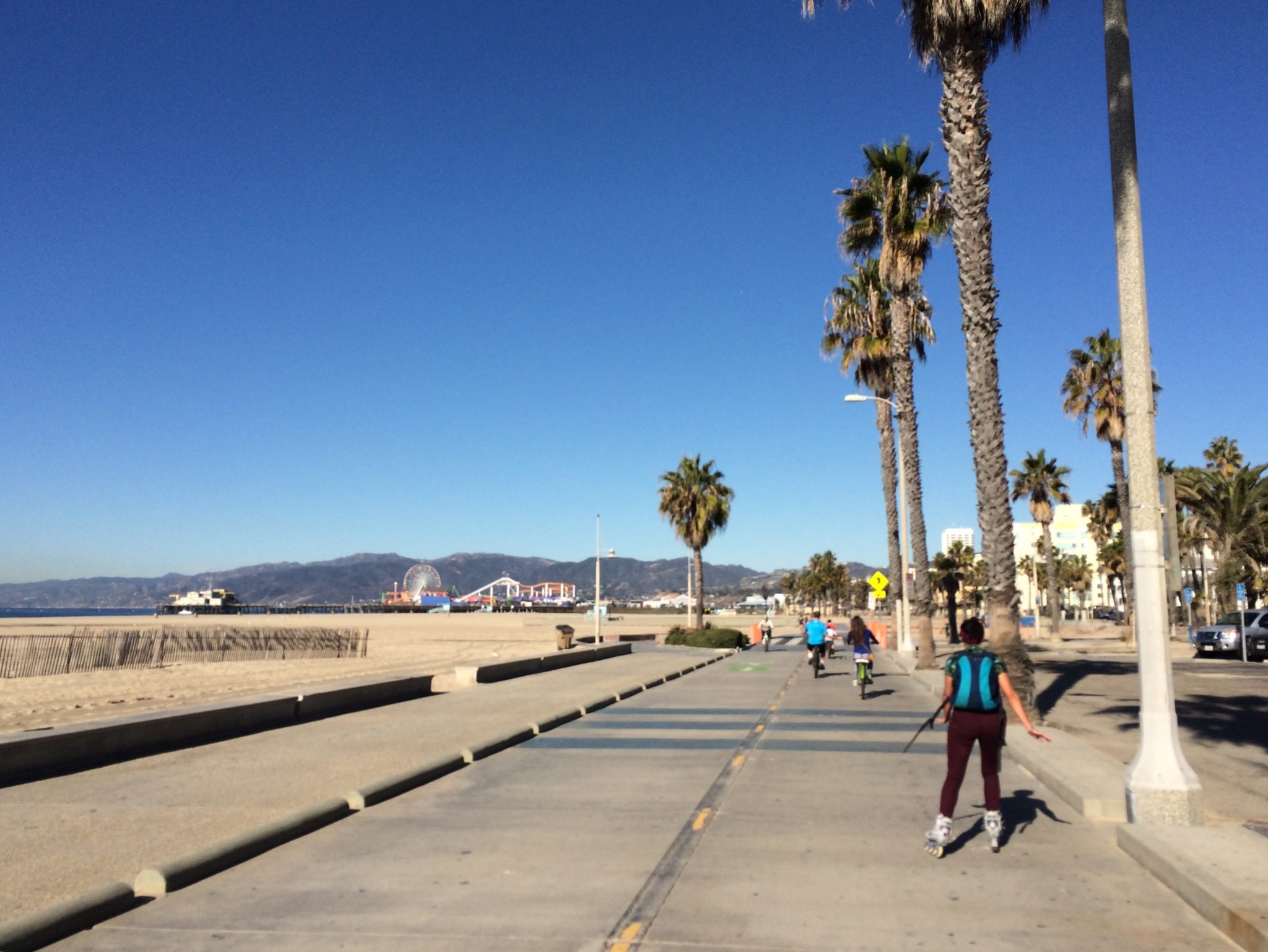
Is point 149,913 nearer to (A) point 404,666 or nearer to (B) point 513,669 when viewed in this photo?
(B) point 513,669

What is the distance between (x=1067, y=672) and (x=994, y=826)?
24.1 metres

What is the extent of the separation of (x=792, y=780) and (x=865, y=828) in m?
2.46

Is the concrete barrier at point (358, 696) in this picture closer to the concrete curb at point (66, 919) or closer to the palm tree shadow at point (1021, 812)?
the concrete curb at point (66, 919)

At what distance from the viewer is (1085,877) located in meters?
7.36

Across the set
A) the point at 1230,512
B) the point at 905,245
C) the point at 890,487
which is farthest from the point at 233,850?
the point at 1230,512

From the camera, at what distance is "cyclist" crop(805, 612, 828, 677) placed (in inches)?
1088

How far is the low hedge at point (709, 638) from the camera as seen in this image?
5072cm

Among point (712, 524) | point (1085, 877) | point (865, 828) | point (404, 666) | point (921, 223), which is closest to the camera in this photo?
point (1085, 877)

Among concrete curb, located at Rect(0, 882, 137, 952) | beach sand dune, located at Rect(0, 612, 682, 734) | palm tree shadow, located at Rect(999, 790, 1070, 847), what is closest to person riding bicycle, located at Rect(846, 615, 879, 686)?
beach sand dune, located at Rect(0, 612, 682, 734)

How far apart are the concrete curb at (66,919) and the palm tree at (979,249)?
13915 millimetres

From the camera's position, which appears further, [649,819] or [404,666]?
[404,666]

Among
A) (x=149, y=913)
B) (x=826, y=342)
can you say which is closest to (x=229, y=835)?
(x=149, y=913)

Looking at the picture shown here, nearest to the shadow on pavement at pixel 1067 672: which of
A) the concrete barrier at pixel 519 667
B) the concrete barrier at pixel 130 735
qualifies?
the concrete barrier at pixel 519 667

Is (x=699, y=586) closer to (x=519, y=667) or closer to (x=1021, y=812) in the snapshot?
(x=519, y=667)
